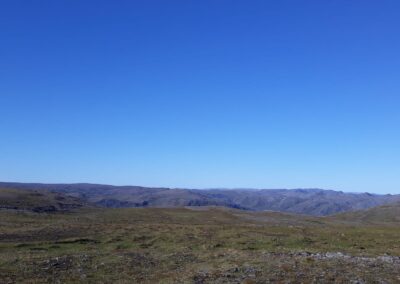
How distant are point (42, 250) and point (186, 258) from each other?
12.2 metres

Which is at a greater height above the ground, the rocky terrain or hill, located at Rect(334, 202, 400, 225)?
hill, located at Rect(334, 202, 400, 225)

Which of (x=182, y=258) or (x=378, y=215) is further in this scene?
(x=378, y=215)

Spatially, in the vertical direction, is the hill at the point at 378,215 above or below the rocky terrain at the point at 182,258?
above

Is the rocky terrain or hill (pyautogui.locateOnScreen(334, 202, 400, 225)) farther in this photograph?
hill (pyautogui.locateOnScreen(334, 202, 400, 225))

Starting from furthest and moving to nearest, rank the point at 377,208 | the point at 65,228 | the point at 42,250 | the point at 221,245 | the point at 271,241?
1. the point at 377,208
2. the point at 65,228
3. the point at 271,241
4. the point at 221,245
5. the point at 42,250

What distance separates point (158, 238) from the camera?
158 ft

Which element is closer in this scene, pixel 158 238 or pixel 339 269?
pixel 339 269

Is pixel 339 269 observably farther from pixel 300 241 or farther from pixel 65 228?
pixel 65 228

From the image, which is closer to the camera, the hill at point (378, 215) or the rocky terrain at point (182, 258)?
the rocky terrain at point (182, 258)

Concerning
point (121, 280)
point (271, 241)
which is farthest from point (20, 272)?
point (271, 241)

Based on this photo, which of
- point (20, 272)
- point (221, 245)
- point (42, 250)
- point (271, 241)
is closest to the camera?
point (20, 272)

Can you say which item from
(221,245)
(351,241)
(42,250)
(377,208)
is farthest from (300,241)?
(377,208)

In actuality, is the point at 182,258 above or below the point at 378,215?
below

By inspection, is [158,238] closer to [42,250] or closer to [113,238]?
[113,238]
